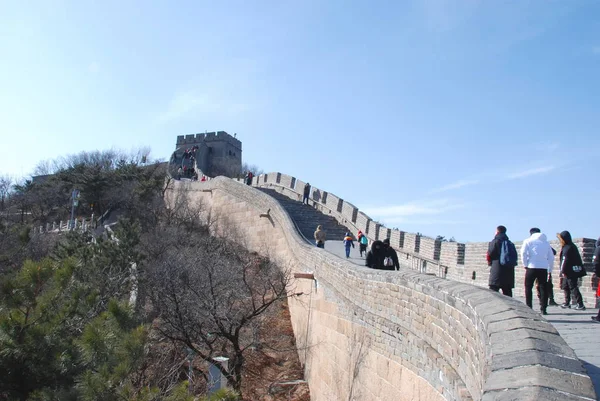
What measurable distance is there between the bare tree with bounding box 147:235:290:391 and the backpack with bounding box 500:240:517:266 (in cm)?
554

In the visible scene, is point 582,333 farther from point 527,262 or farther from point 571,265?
point 571,265

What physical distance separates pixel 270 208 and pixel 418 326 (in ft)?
55.9

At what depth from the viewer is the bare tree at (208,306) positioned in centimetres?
1238

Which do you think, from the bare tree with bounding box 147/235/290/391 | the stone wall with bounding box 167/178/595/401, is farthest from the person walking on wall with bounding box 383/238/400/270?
the bare tree with bounding box 147/235/290/391

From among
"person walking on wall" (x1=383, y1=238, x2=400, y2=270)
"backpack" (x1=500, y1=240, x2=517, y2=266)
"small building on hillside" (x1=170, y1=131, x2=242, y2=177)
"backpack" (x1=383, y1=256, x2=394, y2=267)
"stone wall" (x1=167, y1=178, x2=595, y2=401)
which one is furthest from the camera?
"small building on hillside" (x1=170, y1=131, x2=242, y2=177)

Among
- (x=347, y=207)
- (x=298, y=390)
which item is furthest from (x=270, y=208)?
(x=298, y=390)

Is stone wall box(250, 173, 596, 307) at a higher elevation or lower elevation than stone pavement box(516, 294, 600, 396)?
higher

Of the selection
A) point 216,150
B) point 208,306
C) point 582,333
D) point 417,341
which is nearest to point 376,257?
point 208,306

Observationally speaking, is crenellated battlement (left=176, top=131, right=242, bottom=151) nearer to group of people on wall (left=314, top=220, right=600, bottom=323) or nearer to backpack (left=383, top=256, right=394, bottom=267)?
backpack (left=383, top=256, right=394, bottom=267)

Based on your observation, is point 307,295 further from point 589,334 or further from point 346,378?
point 589,334

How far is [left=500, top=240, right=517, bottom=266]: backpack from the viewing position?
6934mm

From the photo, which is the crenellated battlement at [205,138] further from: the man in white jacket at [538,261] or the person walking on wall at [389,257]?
the man in white jacket at [538,261]

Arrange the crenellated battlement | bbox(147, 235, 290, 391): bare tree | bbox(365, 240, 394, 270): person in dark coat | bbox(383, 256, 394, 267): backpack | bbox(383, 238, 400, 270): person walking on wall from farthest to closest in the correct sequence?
1. the crenellated battlement
2. bbox(383, 256, 394, 267): backpack
3. bbox(147, 235, 290, 391): bare tree
4. bbox(383, 238, 400, 270): person walking on wall
5. bbox(365, 240, 394, 270): person in dark coat

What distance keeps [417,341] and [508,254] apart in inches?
68.4
